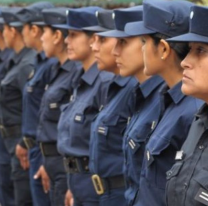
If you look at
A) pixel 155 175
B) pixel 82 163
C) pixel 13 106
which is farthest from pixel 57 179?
pixel 155 175

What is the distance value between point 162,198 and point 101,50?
1626 millimetres

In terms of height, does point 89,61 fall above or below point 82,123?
above

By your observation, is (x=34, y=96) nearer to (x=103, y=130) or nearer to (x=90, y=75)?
(x=90, y=75)

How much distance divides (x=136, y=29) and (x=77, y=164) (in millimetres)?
1665

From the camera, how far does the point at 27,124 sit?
7.28m

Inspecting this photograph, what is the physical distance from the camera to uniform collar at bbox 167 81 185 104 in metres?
4.02

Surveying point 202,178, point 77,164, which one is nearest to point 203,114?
point 202,178

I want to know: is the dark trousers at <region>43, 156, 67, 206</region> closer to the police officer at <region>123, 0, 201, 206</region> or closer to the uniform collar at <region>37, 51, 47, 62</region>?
the uniform collar at <region>37, 51, 47, 62</region>

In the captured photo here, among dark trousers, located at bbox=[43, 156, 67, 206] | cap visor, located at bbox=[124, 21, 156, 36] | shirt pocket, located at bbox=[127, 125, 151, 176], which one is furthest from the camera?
dark trousers, located at bbox=[43, 156, 67, 206]

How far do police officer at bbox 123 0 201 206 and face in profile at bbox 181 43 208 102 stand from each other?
419mm

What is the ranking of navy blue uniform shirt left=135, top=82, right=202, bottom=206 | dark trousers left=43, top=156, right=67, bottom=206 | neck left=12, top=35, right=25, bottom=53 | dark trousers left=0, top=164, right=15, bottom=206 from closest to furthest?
navy blue uniform shirt left=135, top=82, right=202, bottom=206, dark trousers left=43, top=156, right=67, bottom=206, neck left=12, top=35, right=25, bottom=53, dark trousers left=0, top=164, right=15, bottom=206

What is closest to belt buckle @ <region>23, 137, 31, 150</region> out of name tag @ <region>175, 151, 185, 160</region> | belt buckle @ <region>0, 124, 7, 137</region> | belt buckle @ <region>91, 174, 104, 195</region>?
belt buckle @ <region>0, 124, 7, 137</region>

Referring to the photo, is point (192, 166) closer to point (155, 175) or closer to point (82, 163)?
point (155, 175)

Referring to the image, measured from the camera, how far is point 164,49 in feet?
13.4
